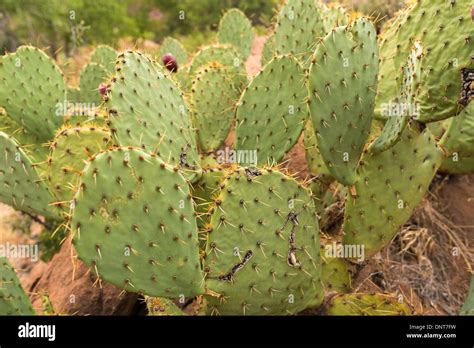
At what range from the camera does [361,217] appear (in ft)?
7.55

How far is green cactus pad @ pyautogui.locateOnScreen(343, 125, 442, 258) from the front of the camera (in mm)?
2295

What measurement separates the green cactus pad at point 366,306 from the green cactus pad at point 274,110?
634 mm

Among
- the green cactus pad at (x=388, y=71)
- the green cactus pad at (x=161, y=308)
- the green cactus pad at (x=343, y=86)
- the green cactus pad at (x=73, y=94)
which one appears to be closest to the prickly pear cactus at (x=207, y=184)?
the green cactus pad at (x=161, y=308)

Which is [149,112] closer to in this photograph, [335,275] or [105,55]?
[335,275]

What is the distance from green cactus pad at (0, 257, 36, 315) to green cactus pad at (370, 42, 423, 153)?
4.67ft

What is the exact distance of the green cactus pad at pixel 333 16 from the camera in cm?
308

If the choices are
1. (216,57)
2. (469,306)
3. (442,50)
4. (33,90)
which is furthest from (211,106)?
(469,306)

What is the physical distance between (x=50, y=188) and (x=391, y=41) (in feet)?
5.34

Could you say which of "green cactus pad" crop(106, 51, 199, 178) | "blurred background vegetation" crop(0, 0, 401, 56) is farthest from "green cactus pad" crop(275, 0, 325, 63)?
"blurred background vegetation" crop(0, 0, 401, 56)

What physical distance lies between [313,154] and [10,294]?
1.43m

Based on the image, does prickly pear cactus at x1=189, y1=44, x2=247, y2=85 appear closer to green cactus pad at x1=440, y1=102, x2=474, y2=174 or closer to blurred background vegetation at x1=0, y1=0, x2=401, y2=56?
green cactus pad at x1=440, y1=102, x2=474, y2=174

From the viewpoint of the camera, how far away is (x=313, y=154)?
268 centimetres

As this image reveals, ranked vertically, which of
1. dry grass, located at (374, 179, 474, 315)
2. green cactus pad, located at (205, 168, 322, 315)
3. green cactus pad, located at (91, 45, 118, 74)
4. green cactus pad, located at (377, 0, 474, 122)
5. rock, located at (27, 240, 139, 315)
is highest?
green cactus pad, located at (377, 0, 474, 122)

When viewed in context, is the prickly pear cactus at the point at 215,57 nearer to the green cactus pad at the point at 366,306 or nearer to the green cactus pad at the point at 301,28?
the green cactus pad at the point at 301,28
